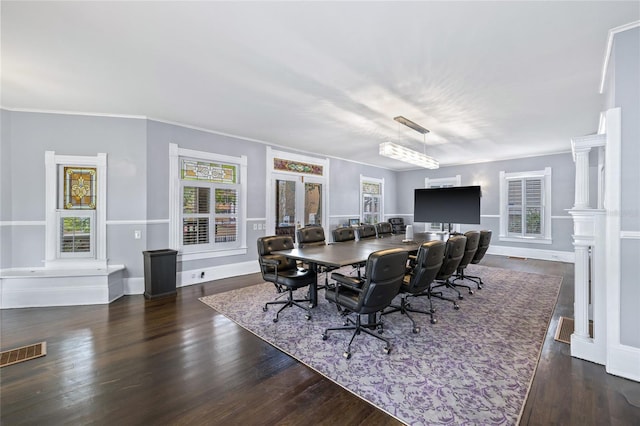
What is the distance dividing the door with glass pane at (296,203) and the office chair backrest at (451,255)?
3.51 meters

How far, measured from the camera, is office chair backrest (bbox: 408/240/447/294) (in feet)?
9.33

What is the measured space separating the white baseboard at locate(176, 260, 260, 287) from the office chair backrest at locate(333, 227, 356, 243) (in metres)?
1.90

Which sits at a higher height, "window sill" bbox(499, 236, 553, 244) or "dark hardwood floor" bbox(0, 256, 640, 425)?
"window sill" bbox(499, 236, 553, 244)

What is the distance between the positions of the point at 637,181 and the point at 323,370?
2.77m

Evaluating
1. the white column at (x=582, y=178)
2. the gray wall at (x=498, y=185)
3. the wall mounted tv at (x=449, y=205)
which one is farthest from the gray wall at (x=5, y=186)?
the gray wall at (x=498, y=185)

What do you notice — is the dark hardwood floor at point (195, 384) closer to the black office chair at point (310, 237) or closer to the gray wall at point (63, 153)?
the gray wall at point (63, 153)

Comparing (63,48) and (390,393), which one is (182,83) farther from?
(390,393)

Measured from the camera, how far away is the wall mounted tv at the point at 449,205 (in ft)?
17.8

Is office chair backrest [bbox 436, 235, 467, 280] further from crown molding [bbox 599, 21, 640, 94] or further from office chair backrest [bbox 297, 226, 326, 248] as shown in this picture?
crown molding [bbox 599, 21, 640, 94]

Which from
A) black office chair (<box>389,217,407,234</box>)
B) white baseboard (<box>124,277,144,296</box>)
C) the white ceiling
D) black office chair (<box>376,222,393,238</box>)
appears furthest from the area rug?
black office chair (<box>389,217,407,234</box>)

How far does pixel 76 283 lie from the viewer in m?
3.69

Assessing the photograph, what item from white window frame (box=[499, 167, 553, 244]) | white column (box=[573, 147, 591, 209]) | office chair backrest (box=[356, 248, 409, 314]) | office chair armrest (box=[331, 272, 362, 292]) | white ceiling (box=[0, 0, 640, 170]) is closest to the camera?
white ceiling (box=[0, 0, 640, 170])

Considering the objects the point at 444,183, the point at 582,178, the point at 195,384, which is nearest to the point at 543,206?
the point at 444,183

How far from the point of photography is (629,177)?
207 cm
